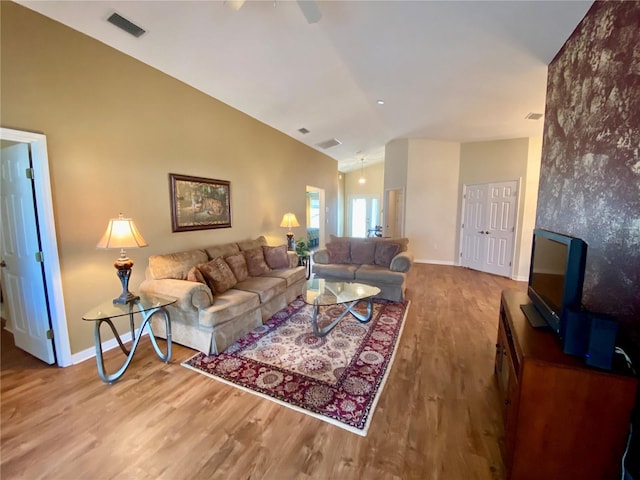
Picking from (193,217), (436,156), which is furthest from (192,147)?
(436,156)

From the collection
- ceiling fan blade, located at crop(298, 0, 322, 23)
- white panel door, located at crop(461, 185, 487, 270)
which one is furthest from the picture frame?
white panel door, located at crop(461, 185, 487, 270)

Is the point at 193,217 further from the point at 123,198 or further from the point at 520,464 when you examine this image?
the point at 520,464

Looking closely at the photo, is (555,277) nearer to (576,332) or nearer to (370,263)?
(576,332)

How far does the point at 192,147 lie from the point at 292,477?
11.7 feet

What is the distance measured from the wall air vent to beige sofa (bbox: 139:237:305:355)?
212 cm

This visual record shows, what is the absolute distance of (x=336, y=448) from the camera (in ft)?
5.28

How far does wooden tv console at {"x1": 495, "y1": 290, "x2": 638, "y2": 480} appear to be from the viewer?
119cm

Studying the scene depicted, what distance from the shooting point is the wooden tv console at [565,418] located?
1.19m

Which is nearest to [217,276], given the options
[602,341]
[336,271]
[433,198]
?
[336,271]

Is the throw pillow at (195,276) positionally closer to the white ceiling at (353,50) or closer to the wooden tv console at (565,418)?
the white ceiling at (353,50)

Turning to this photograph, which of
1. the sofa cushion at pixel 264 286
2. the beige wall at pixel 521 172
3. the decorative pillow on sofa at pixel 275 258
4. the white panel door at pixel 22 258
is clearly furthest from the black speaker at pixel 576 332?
the beige wall at pixel 521 172

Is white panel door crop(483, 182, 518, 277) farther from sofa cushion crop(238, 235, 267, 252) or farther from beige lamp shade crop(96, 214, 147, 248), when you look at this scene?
beige lamp shade crop(96, 214, 147, 248)

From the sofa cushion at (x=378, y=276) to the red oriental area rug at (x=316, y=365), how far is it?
710 millimetres

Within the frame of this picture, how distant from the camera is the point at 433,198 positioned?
659cm
